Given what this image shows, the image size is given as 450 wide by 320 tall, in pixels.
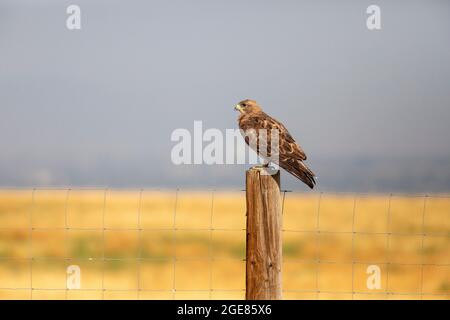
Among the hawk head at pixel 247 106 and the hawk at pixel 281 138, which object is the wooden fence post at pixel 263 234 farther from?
the hawk head at pixel 247 106

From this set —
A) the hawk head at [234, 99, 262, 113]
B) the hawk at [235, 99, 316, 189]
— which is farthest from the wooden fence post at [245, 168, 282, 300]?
the hawk head at [234, 99, 262, 113]

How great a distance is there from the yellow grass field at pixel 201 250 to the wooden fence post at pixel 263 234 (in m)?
5.23

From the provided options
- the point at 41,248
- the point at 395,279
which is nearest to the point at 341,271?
the point at 395,279

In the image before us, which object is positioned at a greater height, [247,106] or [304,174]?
[247,106]

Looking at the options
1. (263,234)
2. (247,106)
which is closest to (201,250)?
(247,106)

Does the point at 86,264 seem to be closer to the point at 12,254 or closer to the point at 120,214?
the point at 12,254

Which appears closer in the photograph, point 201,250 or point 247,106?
point 247,106

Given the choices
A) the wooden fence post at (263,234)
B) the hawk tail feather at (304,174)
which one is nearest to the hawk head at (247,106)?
the hawk tail feather at (304,174)

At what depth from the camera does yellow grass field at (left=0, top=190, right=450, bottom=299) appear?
53.2 ft

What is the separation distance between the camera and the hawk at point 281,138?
9203 mm

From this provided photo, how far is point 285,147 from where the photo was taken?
977 centimetres

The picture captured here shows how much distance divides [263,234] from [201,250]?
14.1m

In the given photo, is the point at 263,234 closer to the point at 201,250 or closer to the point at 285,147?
the point at 285,147

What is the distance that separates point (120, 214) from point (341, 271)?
29.7ft
